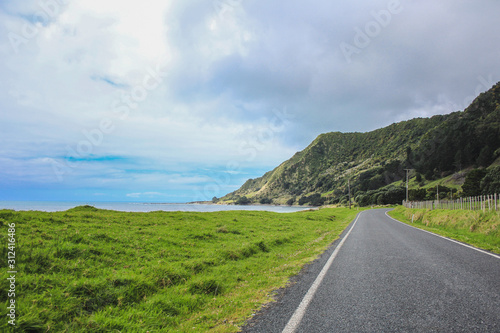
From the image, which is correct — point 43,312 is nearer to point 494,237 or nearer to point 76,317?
point 76,317

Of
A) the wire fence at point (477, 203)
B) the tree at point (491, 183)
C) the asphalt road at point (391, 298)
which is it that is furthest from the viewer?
the tree at point (491, 183)

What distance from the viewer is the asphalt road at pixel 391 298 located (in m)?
4.43

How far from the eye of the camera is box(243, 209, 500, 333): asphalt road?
4.43 m

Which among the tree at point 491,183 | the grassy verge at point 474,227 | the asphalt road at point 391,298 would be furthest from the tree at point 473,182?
the asphalt road at point 391,298

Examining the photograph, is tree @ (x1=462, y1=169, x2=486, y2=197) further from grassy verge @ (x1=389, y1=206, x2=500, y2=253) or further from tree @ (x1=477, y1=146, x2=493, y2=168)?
grassy verge @ (x1=389, y1=206, x2=500, y2=253)

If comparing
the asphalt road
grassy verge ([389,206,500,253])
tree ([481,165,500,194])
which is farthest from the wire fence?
tree ([481,165,500,194])

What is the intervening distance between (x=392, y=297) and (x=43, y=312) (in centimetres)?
738

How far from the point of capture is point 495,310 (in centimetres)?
480

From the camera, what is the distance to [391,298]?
5.71 m

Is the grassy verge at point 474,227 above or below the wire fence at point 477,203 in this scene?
below

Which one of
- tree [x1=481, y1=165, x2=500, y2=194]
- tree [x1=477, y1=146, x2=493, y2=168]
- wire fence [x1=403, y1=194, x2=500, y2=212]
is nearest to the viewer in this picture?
wire fence [x1=403, y1=194, x2=500, y2=212]

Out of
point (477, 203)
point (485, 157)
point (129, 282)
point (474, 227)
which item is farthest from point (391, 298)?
point (485, 157)

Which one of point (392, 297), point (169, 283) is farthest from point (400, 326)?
point (169, 283)

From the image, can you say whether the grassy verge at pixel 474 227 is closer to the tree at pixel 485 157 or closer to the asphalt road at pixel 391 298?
the asphalt road at pixel 391 298
